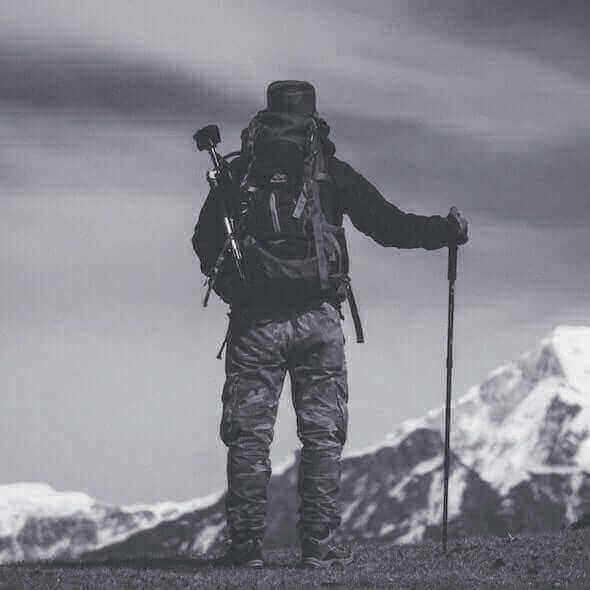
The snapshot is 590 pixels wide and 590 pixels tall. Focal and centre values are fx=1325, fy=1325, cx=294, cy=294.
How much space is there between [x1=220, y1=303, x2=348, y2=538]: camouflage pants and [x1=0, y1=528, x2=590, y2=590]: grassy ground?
72cm

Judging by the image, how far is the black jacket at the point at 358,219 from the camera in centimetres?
1611

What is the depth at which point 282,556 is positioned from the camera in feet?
59.5

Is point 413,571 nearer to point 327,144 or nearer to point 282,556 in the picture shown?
point 282,556

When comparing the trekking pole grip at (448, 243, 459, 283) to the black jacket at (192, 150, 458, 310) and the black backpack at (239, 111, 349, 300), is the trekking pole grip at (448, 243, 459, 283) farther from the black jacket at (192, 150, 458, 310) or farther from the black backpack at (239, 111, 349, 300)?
the black backpack at (239, 111, 349, 300)

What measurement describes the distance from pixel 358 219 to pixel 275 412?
8.52ft

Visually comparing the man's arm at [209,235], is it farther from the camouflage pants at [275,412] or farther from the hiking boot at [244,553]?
the hiking boot at [244,553]

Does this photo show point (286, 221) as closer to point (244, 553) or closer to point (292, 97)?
point (292, 97)

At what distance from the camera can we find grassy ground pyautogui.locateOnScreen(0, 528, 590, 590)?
14.0 metres

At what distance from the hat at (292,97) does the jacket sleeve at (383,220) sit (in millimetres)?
733

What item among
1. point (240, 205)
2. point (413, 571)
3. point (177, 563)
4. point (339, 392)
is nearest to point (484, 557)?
point (413, 571)

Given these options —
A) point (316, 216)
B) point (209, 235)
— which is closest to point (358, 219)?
point (316, 216)

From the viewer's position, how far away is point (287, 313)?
15.9m

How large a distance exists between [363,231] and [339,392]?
2.05 meters

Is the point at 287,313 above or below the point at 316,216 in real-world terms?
below
